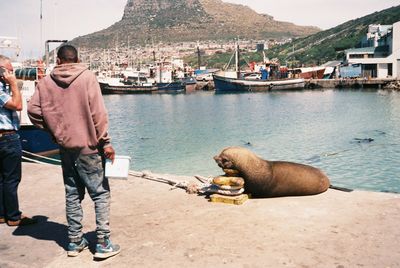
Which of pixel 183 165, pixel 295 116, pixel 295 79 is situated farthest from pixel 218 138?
pixel 295 79

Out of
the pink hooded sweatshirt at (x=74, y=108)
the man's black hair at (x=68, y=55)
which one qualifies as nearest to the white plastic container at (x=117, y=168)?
the pink hooded sweatshirt at (x=74, y=108)

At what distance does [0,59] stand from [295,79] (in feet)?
239

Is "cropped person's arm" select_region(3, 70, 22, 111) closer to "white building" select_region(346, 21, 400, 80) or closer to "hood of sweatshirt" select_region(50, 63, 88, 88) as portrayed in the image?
"hood of sweatshirt" select_region(50, 63, 88, 88)

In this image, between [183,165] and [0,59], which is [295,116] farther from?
[0,59]

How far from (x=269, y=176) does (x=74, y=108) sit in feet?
12.0

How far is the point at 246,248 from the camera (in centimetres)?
452

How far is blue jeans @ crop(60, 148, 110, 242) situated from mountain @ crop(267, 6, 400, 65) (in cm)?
10365

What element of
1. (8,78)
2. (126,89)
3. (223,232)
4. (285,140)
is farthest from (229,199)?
(126,89)

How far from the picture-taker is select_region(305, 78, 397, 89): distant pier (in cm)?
6731

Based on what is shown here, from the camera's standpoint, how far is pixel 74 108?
4.15 meters

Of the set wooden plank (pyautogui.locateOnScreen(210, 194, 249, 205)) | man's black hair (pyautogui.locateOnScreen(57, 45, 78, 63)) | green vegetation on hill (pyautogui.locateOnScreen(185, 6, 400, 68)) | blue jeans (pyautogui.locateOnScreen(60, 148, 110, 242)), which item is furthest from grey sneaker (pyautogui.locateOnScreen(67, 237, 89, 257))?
green vegetation on hill (pyautogui.locateOnScreen(185, 6, 400, 68))

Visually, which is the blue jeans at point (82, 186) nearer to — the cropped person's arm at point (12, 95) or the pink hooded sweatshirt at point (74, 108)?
the pink hooded sweatshirt at point (74, 108)

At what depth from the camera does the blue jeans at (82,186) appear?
4223 millimetres

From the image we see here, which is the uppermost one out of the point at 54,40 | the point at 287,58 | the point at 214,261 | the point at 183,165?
the point at 287,58
